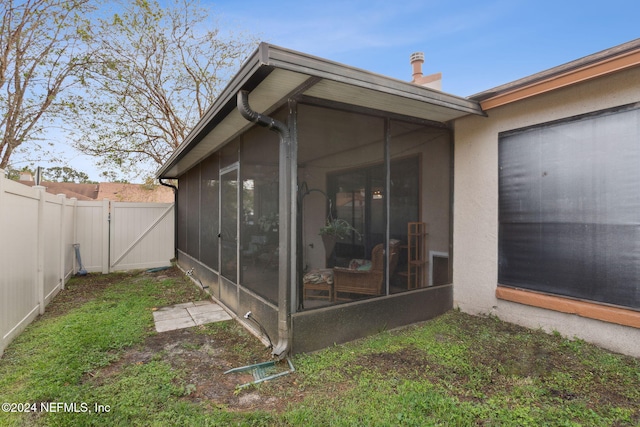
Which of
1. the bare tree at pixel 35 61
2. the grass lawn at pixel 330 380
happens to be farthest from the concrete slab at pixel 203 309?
the bare tree at pixel 35 61

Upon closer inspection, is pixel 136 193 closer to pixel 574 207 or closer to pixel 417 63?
pixel 417 63

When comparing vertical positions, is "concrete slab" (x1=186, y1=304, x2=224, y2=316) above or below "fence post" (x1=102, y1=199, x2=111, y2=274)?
below

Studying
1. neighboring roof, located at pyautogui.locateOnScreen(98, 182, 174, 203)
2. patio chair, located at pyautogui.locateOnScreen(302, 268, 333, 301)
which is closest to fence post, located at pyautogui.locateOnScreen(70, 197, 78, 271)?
neighboring roof, located at pyautogui.locateOnScreen(98, 182, 174, 203)

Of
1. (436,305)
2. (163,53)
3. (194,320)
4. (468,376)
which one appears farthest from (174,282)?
(163,53)

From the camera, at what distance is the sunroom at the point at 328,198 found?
2797mm

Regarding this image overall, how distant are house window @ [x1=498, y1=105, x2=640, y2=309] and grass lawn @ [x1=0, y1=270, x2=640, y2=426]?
2.08 feet

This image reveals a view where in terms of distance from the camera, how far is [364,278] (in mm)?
3533

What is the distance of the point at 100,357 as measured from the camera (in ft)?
9.50

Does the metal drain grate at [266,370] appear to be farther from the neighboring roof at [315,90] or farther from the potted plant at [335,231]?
the neighboring roof at [315,90]

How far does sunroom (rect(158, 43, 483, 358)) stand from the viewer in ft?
9.18

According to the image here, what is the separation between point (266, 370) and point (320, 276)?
3.65 ft

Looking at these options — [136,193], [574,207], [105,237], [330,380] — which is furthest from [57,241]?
[136,193]

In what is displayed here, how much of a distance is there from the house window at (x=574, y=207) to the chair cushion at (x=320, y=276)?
6.74ft

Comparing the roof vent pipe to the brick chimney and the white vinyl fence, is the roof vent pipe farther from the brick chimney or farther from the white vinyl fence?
the white vinyl fence
